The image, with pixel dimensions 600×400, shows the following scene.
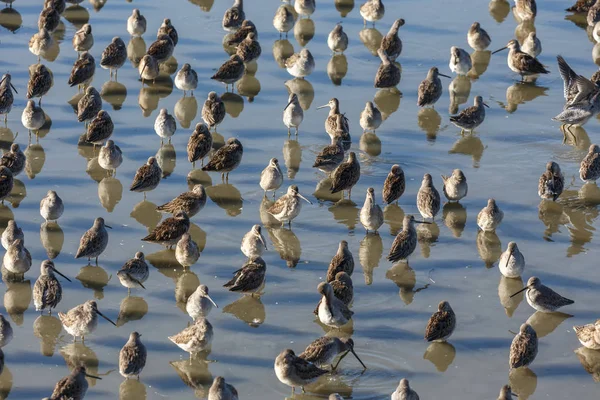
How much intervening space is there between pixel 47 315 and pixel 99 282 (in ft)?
3.39

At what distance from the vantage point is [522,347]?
12.8m

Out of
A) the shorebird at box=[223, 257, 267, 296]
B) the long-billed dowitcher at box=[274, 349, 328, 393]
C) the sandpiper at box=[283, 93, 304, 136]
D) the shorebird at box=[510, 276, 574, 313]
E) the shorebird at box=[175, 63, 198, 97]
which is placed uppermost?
the long-billed dowitcher at box=[274, 349, 328, 393]

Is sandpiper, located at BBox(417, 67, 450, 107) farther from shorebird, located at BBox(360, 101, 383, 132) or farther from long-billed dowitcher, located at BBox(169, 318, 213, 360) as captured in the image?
long-billed dowitcher, located at BBox(169, 318, 213, 360)

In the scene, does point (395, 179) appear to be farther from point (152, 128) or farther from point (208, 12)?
point (208, 12)

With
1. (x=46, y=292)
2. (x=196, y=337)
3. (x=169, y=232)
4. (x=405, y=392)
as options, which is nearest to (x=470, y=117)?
(x=169, y=232)

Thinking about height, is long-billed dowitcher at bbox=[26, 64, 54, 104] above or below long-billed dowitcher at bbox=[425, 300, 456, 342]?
below

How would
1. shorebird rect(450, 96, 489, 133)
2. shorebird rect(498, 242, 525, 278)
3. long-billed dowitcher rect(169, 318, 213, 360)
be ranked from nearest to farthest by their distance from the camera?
long-billed dowitcher rect(169, 318, 213, 360), shorebird rect(498, 242, 525, 278), shorebird rect(450, 96, 489, 133)

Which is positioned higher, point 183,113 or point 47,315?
point 47,315

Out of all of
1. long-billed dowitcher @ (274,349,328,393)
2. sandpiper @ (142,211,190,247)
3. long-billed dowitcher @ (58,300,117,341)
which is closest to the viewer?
long-billed dowitcher @ (274,349,328,393)

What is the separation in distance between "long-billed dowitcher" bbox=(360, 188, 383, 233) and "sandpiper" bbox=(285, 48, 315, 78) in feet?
20.7

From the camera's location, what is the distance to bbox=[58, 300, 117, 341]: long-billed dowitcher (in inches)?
522

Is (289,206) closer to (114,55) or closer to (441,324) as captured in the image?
(441,324)

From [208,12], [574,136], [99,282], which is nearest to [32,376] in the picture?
[99,282]

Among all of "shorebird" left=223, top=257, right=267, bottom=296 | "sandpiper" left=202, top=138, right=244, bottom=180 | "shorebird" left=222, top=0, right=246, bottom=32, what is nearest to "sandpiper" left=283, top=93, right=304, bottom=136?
"sandpiper" left=202, top=138, right=244, bottom=180
